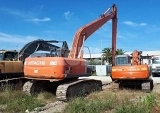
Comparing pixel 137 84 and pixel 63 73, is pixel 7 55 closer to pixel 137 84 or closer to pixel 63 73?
pixel 63 73

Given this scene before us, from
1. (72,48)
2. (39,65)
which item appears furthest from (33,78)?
(72,48)

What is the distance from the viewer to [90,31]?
58.8 ft

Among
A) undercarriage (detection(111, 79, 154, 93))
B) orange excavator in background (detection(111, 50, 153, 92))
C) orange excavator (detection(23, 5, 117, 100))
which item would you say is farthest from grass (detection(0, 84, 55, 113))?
undercarriage (detection(111, 79, 154, 93))

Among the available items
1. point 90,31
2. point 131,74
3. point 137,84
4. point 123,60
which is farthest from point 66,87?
point 123,60

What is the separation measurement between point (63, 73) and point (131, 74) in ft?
16.4

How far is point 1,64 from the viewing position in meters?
16.1

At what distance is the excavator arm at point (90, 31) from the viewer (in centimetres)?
1620

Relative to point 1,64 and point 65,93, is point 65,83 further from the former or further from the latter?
point 1,64

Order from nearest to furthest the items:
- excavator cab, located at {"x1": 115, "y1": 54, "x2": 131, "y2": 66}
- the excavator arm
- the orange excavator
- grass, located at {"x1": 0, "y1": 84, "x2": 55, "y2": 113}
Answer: grass, located at {"x1": 0, "y1": 84, "x2": 55, "y2": 113} → the orange excavator → the excavator arm → excavator cab, located at {"x1": 115, "y1": 54, "x2": 131, "y2": 66}

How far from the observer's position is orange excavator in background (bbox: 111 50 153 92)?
1669 cm

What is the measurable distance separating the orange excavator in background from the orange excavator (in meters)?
1.71

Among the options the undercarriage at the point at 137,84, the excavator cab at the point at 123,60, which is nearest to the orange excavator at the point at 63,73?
the undercarriage at the point at 137,84

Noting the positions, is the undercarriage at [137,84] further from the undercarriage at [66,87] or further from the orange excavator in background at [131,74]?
the undercarriage at [66,87]

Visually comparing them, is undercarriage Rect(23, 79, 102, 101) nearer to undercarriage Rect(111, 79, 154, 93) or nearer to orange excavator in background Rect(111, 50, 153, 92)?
orange excavator in background Rect(111, 50, 153, 92)
